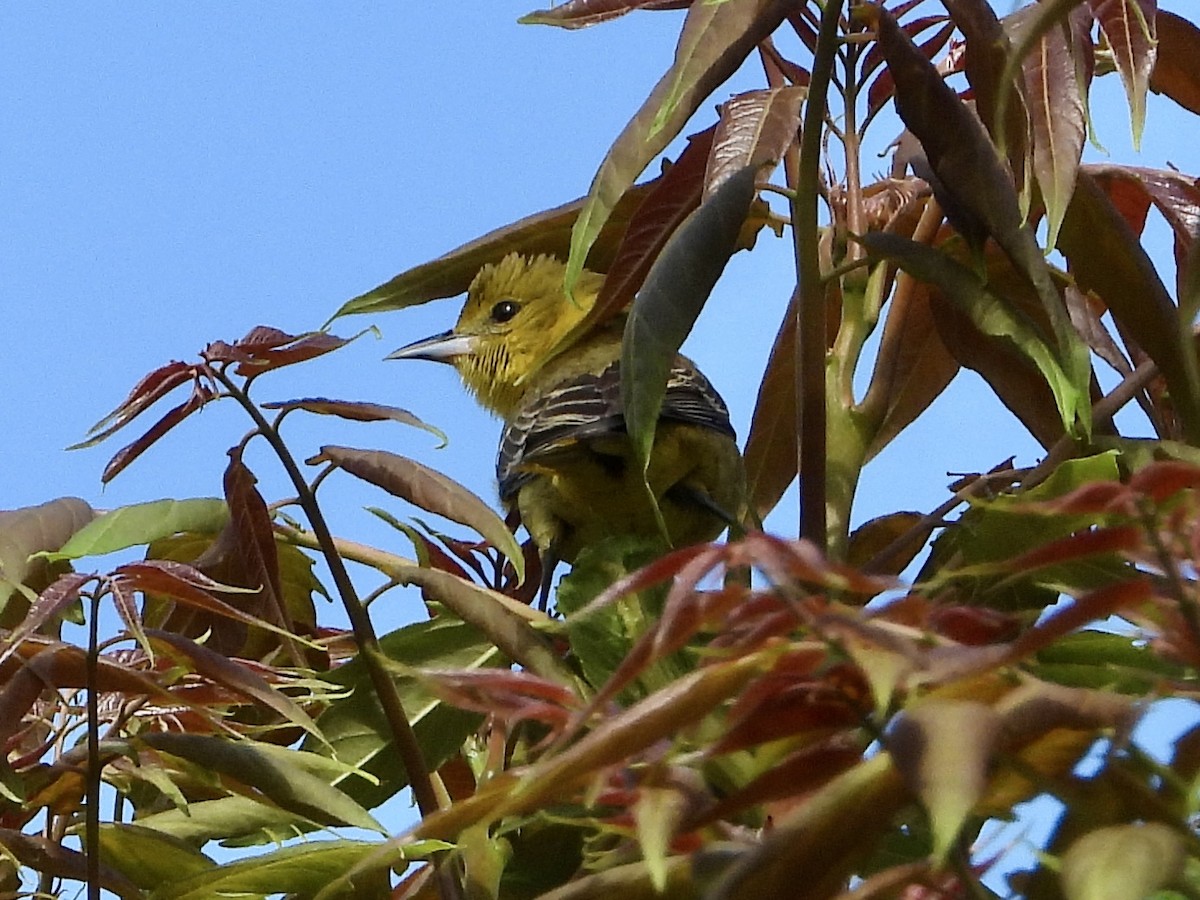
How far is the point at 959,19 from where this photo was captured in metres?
0.98

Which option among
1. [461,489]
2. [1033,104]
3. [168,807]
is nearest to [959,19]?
[1033,104]

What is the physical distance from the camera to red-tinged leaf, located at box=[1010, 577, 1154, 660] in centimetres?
45

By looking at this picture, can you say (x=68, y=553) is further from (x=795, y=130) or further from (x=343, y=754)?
(x=795, y=130)

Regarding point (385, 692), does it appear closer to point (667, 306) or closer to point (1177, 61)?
point (667, 306)

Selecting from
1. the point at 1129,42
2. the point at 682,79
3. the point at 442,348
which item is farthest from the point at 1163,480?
the point at 442,348

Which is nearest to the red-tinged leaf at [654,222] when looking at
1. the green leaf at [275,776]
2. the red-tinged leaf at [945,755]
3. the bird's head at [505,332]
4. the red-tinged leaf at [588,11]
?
the red-tinged leaf at [588,11]

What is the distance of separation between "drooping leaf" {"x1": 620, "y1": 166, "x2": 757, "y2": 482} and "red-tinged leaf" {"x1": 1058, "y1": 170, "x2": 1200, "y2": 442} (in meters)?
0.28

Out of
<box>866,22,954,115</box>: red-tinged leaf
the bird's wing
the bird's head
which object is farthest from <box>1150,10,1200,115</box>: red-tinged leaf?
the bird's head

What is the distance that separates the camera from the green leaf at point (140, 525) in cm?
97

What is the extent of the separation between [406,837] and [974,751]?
0.19 metres

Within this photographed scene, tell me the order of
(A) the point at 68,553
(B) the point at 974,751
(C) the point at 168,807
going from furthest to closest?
1. (C) the point at 168,807
2. (A) the point at 68,553
3. (B) the point at 974,751

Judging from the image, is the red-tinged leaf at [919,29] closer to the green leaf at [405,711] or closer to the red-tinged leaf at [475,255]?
the red-tinged leaf at [475,255]

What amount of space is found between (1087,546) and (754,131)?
2.24 feet

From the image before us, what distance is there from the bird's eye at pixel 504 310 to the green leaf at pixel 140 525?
6.03 feet
